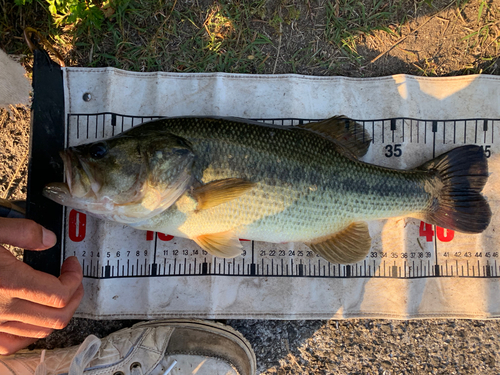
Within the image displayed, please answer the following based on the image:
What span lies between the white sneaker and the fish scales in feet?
2.79

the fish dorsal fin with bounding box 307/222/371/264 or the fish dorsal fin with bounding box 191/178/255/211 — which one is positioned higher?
the fish dorsal fin with bounding box 191/178/255/211

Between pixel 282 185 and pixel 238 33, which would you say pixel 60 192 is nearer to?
pixel 282 185

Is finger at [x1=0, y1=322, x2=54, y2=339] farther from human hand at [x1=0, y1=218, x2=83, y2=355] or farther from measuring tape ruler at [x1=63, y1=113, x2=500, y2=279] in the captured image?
measuring tape ruler at [x1=63, y1=113, x2=500, y2=279]

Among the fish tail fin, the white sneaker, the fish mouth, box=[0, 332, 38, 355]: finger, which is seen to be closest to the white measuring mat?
the white sneaker

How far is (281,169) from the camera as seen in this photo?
2100mm

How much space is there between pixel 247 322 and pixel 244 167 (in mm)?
1374

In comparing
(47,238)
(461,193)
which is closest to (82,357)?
(47,238)

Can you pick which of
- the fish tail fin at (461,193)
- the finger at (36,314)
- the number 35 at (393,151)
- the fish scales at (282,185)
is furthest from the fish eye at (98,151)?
the fish tail fin at (461,193)

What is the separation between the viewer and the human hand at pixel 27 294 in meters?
1.82

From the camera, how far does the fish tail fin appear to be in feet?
7.78

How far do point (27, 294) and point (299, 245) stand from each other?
181cm

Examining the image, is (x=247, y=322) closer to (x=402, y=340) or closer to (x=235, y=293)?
(x=235, y=293)

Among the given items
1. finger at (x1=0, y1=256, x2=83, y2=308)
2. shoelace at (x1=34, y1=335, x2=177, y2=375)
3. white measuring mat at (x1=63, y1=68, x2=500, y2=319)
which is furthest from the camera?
white measuring mat at (x1=63, y1=68, x2=500, y2=319)

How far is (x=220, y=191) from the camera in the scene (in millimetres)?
1983
